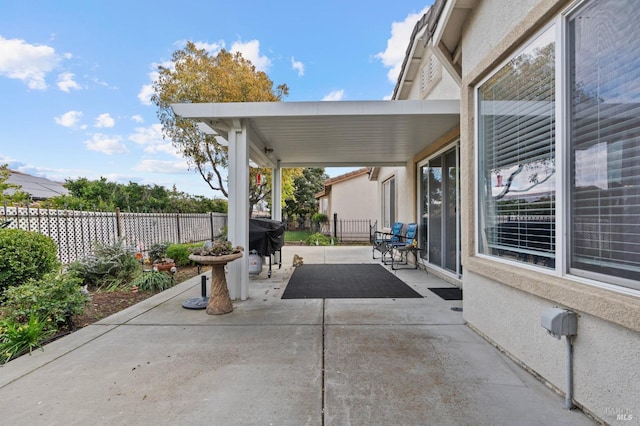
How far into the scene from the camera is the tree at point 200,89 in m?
11.8

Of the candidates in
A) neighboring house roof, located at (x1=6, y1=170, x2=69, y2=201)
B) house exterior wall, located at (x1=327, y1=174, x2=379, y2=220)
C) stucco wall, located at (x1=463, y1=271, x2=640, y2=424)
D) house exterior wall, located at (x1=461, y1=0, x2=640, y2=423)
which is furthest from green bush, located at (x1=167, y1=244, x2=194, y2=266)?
neighboring house roof, located at (x1=6, y1=170, x2=69, y2=201)

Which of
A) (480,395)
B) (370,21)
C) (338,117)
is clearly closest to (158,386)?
(480,395)

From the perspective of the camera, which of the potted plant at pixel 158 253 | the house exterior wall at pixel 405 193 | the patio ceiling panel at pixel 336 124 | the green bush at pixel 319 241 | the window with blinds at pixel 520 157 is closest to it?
the window with blinds at pixel 520 157

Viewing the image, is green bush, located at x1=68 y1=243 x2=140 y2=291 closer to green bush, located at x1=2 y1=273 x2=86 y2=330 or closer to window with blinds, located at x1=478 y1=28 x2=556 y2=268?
green bush, located at x1=2 y1=273 x2=86 y2=330

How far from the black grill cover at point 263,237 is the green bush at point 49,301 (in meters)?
2.69

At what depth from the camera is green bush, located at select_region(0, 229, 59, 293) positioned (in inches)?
156

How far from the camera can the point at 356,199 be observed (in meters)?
16.4

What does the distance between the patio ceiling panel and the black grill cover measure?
4.92 ft

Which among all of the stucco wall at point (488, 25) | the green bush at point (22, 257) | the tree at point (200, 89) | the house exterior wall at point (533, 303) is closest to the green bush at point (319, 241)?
the tree at point (200, 89)

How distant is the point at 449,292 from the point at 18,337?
5462mm

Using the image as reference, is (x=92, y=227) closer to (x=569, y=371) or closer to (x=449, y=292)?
(x=449, y=292)

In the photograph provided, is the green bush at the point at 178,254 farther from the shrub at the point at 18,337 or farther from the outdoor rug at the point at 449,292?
the outdoor rug at the point at 449,292

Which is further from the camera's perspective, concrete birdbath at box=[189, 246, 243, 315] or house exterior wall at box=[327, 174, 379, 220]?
house exterior wall at box=[327, 174, 379, 220]

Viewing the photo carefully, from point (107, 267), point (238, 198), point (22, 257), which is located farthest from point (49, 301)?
point (107, 267)
